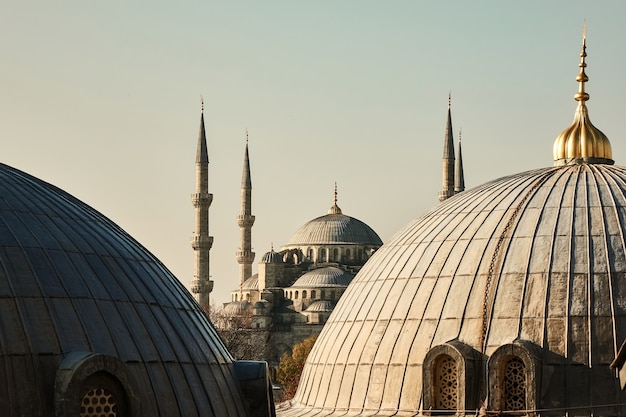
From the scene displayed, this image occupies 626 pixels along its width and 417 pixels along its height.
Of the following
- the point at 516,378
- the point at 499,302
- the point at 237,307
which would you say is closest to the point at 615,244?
the point at 499,302

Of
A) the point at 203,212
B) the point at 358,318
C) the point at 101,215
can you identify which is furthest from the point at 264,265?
the point at 101,215

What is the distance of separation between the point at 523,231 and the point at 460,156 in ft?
278

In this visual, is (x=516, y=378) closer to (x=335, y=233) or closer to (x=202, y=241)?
(x=202, y=241)

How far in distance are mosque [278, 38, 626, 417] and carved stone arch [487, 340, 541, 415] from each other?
2 cm

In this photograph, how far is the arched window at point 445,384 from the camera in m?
23.5

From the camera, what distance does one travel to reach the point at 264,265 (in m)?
127

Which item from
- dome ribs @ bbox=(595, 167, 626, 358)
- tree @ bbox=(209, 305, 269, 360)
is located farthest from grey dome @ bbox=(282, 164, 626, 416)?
tree @ bbox=(209, 305, 269, 360)

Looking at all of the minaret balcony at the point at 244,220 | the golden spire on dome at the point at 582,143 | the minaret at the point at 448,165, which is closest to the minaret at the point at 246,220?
the minaret balcony at the point at 244,220

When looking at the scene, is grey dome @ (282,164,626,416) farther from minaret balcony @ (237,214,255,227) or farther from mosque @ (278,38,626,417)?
minaret balcony @ (237,214,255,227)

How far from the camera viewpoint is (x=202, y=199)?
343 ft

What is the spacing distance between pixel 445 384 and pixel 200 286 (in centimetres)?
8055

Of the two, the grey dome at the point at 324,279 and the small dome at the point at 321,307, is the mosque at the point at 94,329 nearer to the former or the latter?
the small dome at the point at 321,307

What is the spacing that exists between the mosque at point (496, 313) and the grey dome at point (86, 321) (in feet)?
23.4

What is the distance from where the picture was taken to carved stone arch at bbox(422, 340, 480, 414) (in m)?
23.2
